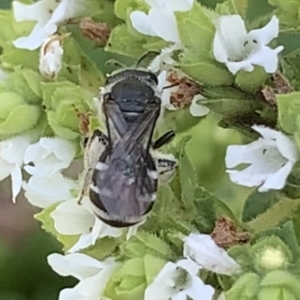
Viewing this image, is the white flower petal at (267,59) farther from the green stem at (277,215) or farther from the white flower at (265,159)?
the green stem at (277,215)

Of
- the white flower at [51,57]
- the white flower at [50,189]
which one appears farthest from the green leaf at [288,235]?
the white flower at [51,57]

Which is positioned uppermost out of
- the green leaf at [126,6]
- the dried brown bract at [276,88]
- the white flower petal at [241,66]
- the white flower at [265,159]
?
the white flower petal at [241,66]

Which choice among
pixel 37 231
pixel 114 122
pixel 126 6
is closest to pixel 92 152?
pixel 114 122

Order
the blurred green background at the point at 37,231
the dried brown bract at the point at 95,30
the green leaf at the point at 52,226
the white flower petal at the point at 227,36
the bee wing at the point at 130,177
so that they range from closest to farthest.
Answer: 1. the bee wing at the point at 130,177
2. the white flower petal at the point at 227,36
3. the green leaf at the point at 52,226
4. the dried brown bract at the point at 95,30
5. the blurred green background at the point at 37,231

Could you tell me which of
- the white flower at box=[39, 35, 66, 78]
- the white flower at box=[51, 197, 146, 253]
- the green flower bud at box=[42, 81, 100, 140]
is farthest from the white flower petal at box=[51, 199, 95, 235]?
the white flower at box=[39, 35, 66, 78]

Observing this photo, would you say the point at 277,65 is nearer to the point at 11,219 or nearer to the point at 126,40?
the point at 126,40

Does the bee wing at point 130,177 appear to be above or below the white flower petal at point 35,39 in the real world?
above
